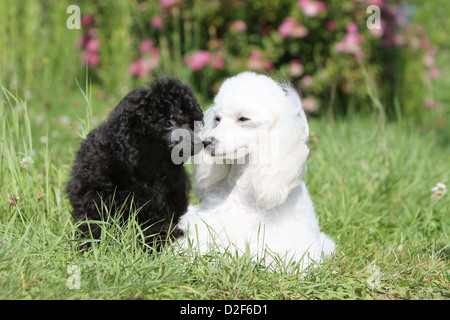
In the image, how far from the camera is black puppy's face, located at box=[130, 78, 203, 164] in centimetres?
251

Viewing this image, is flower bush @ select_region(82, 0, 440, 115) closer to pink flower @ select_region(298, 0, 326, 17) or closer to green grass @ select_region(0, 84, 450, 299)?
pink flower @ select_region(298, 0, 326, 17)

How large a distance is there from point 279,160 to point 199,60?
13.2 ft

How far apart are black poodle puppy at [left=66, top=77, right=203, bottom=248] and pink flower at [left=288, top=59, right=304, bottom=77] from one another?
405 cm

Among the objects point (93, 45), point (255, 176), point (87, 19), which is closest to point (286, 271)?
point (255, 176)

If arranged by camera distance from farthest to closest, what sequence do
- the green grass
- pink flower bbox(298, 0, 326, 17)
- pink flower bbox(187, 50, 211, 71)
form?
1. pink flower bbox(187, 50, 211, 71)
2. pink flower bbox(298, 0, 326, 17)
3. the green grass

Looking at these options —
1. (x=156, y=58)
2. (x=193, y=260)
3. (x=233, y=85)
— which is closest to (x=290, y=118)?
(x=233, y=85)

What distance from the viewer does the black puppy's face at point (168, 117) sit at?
251 centimetres

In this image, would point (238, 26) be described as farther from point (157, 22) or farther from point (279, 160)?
point (279, 160)

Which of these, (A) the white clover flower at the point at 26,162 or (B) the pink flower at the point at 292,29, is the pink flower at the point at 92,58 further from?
(A) the white clover flower at the point at 26,162

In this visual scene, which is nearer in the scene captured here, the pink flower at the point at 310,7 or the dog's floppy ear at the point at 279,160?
the dog's floppy ear at the point at 279,160

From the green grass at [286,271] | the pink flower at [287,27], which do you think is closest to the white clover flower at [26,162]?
the green grass at [286,271]

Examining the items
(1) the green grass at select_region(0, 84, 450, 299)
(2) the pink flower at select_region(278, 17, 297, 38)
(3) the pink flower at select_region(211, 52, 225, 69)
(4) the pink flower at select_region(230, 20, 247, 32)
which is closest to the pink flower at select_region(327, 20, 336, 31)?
(2) the pink flower at select_region(278, 17, 297, 38)

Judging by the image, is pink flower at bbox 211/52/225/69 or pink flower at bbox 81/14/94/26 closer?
pink flower at bbox 211/52/225/69

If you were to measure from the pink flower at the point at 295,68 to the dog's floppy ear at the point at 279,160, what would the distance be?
3948 millimetres
